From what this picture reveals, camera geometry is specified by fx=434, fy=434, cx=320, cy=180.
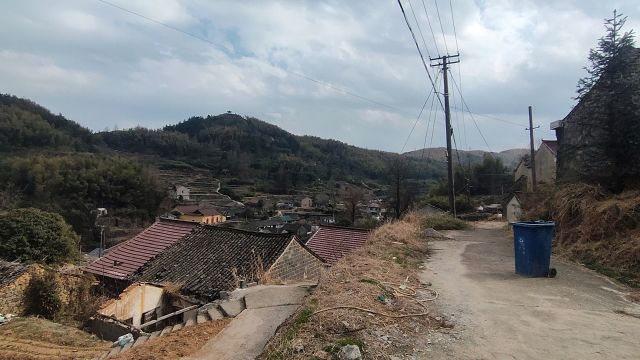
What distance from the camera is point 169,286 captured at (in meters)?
12.8

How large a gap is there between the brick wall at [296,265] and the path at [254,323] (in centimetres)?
548

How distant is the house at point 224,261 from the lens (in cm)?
1292

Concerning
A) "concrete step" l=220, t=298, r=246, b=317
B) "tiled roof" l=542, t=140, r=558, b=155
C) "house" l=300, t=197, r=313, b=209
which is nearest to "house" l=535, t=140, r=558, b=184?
"tiled roof" l=542, t=140, r=558, b=155

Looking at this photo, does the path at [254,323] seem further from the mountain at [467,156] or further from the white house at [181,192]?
the white house at [181,192]

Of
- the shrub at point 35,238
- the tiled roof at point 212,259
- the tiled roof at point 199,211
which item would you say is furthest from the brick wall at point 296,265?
the tiled roof at point 199,211

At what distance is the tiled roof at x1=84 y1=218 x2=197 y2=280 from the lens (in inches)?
600

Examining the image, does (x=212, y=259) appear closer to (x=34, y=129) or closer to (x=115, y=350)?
(x=115, y=350)

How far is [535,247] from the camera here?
7387mm

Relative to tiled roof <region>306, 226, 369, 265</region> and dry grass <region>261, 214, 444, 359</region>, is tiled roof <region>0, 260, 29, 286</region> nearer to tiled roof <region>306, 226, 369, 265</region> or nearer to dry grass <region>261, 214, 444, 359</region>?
tiled roof <region>306, 226, 369, 265</region>

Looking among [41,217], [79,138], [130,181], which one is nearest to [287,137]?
[79,138]

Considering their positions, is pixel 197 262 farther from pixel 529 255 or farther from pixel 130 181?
pixel 130 181

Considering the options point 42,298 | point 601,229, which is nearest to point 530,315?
point 601,229

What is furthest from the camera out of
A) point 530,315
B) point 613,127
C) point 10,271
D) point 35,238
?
point 35,238

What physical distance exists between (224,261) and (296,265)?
92.2 inches
